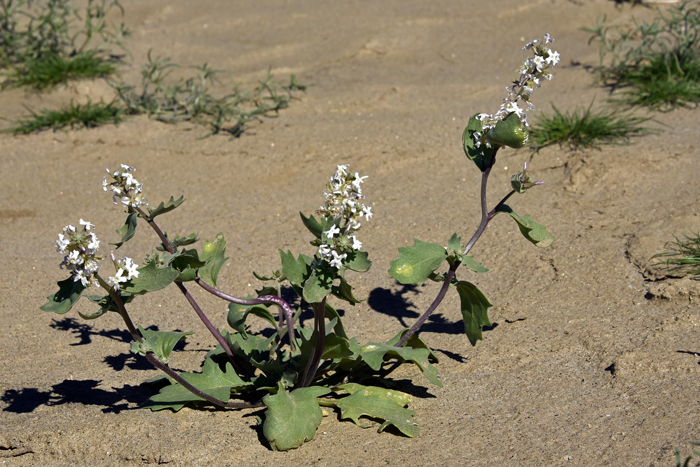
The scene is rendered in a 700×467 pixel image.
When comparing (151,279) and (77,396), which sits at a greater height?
(151,279)

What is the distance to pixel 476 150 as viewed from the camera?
217cm

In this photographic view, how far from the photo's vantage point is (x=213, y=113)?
15.1ft

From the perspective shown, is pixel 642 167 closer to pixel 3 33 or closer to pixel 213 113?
pixel 213 113

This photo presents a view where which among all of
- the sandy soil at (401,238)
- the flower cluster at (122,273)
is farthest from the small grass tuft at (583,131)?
the flower cluster at (122,273)

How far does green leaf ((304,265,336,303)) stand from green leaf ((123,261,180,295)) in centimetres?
34

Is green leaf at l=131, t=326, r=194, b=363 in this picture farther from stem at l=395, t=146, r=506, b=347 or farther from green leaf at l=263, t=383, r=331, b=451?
stem at l=395, t=146, r=506, b=347

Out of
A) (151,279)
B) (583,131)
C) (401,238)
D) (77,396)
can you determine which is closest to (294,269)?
(151,279)

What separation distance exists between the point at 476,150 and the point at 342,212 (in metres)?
0.66

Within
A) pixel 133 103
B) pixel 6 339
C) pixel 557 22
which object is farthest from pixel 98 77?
pixel 557 22

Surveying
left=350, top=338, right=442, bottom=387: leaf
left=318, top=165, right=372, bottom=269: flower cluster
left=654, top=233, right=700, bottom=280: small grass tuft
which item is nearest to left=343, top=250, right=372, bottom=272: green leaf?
left=318, top=165, right=372, bottom=269: flower cluster

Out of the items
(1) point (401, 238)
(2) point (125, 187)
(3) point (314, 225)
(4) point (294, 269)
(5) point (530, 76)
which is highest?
(5) point (530, 76)

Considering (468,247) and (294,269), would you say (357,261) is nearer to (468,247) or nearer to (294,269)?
(294,269)

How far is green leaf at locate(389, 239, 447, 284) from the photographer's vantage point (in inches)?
82.1

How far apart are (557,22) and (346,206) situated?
15.3ft
